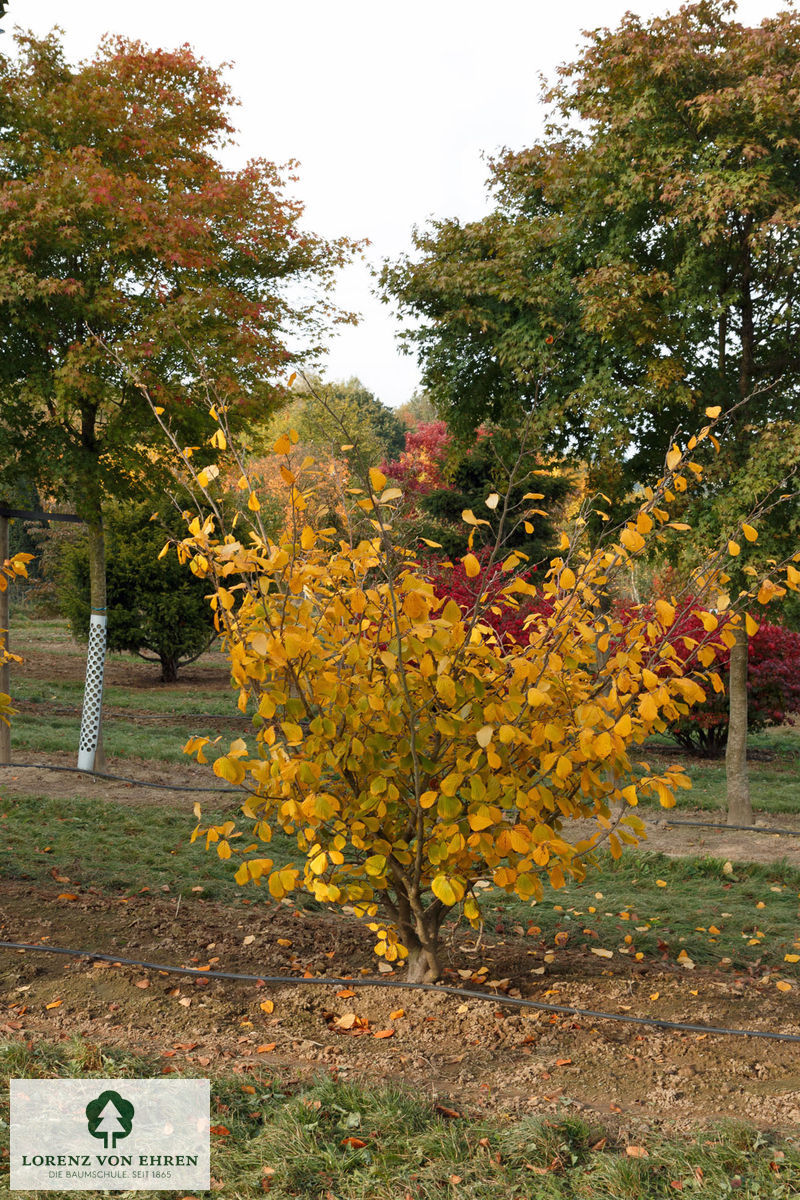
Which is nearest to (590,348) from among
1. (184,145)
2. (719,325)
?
(719,325)

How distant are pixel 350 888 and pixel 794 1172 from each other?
1.37 meters

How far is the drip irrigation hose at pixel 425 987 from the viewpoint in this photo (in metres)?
2.85

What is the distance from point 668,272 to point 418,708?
5.18 meters

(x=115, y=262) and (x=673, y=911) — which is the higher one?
(x=115, y=262)

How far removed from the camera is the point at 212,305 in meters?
7.03

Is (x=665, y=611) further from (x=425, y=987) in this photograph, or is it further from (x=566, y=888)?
(x=566, y=888)

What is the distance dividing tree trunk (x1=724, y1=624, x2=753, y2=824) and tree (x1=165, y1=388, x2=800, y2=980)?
4299 mm

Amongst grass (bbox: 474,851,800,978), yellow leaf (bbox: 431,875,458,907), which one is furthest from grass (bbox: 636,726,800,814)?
yellow leaf (bbox: 431,875,458,907)

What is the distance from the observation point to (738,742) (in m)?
7.00

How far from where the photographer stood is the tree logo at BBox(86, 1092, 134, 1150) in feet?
7.64

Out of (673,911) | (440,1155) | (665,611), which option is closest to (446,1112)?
(440,1155)

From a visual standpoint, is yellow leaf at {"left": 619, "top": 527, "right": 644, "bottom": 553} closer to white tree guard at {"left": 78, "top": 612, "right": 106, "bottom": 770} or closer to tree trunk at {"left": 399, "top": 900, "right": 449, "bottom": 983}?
tree trunk at {"left": 399, "top": 900, "right": 449, "bottom": 983}

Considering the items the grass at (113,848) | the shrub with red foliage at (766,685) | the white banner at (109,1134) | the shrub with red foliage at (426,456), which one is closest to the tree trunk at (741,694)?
the shrub with red foliage at (766,685)

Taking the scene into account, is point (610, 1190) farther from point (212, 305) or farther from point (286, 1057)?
point (212, 305)
